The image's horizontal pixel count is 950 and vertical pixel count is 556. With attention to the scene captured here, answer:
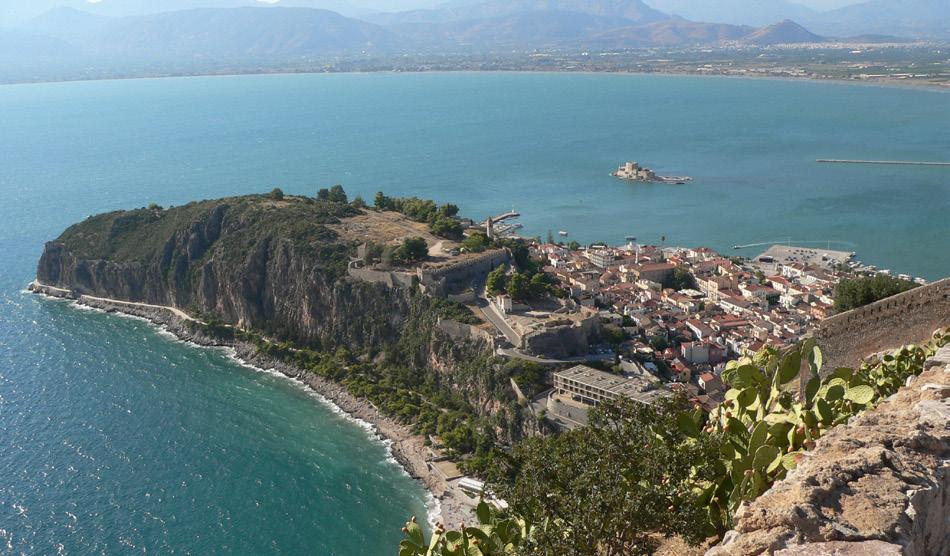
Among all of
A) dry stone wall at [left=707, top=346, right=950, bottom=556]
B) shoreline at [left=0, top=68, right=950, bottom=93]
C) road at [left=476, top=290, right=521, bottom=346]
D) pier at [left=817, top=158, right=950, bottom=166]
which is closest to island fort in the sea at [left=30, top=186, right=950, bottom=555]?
road at [left=476, top=290, right=521, bottom=346]

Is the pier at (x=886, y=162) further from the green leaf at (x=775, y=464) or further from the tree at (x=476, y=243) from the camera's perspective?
the green leaf at (x=775, y=464)

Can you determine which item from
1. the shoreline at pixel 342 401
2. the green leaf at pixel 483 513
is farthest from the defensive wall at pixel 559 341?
the green leaf at pixel 483 513

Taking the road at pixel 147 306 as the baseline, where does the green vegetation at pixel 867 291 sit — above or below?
above

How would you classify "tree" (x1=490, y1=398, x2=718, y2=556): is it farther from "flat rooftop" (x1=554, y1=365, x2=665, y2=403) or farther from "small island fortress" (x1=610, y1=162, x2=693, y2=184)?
"small island fortress" (x1=610, y1=162, x2=693, y2=184)

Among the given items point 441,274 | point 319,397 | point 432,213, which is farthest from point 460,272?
point 432,213

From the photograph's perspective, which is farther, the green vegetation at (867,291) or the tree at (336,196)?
the tree at (336,196)

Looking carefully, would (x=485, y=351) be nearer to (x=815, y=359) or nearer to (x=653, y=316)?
(x=653, y=316)
